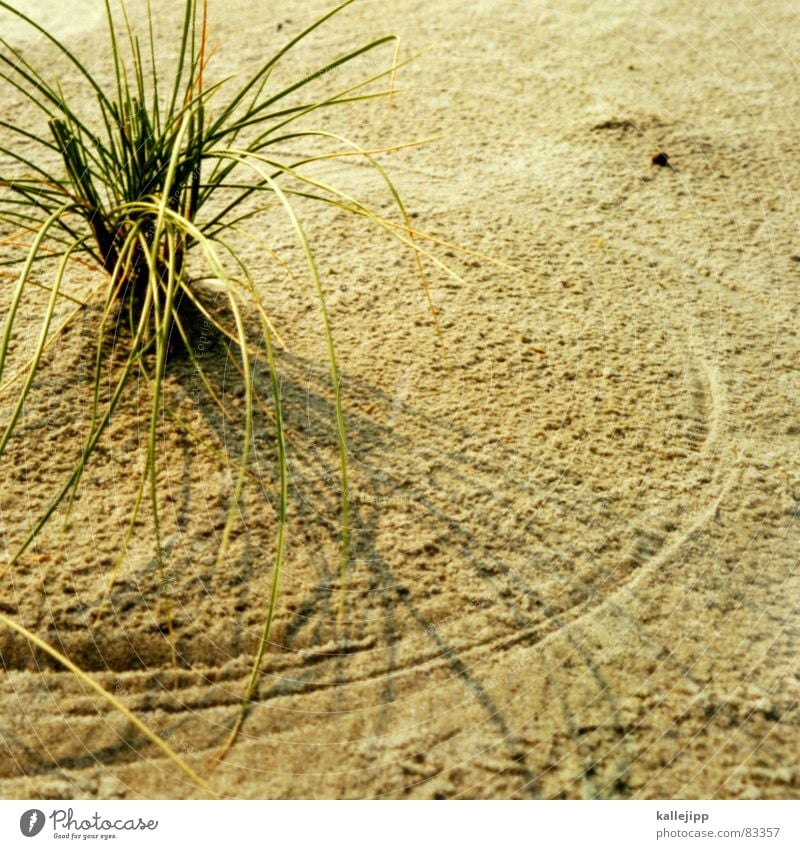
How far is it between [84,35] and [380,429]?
171cm

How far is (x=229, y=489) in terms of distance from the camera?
1.41 meters

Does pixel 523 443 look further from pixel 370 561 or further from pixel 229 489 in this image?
pixel 229 489

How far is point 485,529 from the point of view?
1.40 meters

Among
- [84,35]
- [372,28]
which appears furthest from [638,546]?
[84,35]
